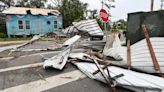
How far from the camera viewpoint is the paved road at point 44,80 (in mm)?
4026

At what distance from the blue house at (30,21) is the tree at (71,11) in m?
3.57

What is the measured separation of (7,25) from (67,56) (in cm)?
1504

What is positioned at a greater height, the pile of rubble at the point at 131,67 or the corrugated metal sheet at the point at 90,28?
the corrugated metal sheet at the point at 90,28

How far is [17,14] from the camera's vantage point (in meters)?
19.0

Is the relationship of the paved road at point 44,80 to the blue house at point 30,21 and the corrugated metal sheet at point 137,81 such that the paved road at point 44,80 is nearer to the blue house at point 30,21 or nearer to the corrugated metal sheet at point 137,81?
the corrugated metal sheet at point 137,81

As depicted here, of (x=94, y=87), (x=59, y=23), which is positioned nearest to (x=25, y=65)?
(x=94, y=87)

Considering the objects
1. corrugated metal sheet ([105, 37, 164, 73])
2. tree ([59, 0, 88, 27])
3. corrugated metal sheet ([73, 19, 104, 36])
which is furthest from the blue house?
corrugated metal sheet ([105, 37, 164, 73])

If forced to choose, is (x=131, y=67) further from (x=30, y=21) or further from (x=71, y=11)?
(x=71, y=11)

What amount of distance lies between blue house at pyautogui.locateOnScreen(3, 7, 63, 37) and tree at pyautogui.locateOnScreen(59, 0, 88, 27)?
11.7 feet

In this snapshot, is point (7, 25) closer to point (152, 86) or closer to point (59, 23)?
point (59, 23)

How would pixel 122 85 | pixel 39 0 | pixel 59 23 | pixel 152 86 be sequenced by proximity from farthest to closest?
pixel 39 0 < pixel 59 23 < pixel 122 85 < pixel 152 86

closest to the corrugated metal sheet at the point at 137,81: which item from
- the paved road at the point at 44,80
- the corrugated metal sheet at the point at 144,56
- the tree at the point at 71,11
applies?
the paved road at the point at 44,80

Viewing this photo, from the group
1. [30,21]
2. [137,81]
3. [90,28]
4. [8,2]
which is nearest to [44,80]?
[137,81]

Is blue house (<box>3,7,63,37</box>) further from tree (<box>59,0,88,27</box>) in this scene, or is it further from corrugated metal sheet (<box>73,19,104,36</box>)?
corrugated metal sheet (<box>73,19,104,36</box>)
